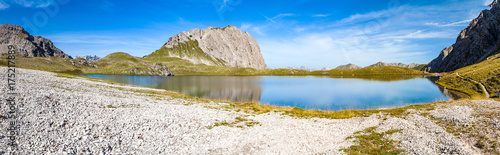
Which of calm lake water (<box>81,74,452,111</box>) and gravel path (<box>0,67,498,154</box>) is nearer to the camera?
gravel path (<box>0,67,498,154</box>)

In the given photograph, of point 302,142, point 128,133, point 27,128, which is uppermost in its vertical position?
point 27,128

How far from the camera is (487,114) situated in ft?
71.0

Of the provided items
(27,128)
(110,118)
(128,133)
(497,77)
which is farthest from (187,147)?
(497,77)

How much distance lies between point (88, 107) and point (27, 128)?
8689 millimetres

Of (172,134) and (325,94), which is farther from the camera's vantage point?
(325,94)

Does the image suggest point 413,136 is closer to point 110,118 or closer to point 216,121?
point 216,121

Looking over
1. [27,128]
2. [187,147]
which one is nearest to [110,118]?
[27,128]

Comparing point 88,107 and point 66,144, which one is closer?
point 66,144

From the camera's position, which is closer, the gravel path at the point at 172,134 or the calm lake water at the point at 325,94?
the gravel path at the point at 172,134

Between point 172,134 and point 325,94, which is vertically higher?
point 172,134

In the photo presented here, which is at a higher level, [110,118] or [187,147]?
[110,118]

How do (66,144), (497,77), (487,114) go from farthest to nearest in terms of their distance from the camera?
(497,77)
(487,114)
(66,144)

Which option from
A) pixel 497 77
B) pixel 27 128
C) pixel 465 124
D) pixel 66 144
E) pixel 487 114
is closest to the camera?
pixel 66 144

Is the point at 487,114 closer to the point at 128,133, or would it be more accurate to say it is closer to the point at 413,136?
the point at 413,136
